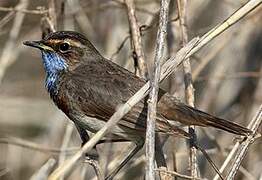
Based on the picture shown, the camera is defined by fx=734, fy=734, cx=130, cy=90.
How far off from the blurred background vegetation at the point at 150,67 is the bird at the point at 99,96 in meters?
0.56

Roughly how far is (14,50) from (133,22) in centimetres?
175

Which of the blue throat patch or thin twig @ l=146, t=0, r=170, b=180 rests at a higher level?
the blue throat patch

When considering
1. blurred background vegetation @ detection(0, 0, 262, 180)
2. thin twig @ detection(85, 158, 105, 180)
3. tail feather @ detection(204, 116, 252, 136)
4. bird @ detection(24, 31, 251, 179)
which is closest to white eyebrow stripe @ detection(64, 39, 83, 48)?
bird @ detection(24, 31, 251, 179)

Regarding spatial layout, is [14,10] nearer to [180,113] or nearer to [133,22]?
[133,22]

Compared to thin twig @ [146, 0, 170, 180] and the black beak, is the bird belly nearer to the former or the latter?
the black beak

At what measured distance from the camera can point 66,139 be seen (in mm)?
5430

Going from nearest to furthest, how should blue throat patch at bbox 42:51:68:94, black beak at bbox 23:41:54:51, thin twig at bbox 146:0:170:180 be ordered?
1. thin twig at bbox 146:0:170:180
2. black beak at bbox 23:41:54:51
3. blue throat patch at bbox 42:51:68:94

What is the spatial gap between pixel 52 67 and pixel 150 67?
1.31m

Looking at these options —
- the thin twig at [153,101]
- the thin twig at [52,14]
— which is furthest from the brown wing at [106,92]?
the thin twig at [153,101]

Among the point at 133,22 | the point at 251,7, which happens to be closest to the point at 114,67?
the point at 133,22

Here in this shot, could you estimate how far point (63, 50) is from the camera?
195 inches

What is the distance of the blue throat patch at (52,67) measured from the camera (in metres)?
4.89

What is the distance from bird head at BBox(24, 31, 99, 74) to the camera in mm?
4801

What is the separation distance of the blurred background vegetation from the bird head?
0.50 m
